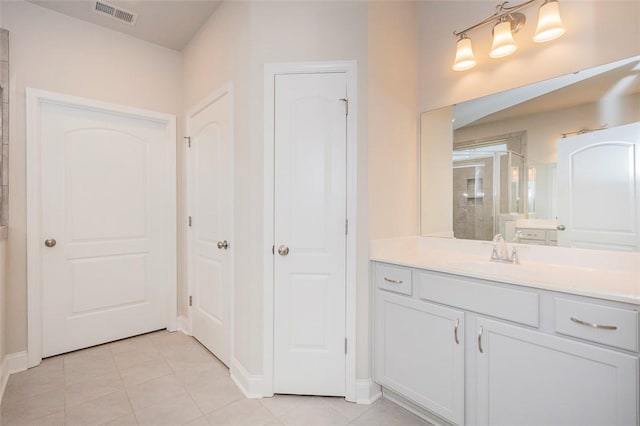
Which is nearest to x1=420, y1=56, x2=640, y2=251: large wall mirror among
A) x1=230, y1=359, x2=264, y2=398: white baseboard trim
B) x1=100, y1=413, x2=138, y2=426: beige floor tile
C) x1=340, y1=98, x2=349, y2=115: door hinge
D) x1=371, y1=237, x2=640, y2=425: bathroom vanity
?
x1=371, y1=237, x2=640, y2=425: bathroom vanity

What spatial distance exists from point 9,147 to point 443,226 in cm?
323

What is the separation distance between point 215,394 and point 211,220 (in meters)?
1.29

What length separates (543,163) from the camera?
5.72ft

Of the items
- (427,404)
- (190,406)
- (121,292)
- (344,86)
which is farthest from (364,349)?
(121,292)

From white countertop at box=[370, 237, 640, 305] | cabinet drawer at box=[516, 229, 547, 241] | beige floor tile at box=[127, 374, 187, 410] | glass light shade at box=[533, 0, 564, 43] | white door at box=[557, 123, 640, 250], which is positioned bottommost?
beige floor tile at box=[127, 374, 187, 410]

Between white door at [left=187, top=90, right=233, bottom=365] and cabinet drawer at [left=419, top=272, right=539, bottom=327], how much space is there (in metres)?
1.42

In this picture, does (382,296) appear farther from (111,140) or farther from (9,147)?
(9,147)

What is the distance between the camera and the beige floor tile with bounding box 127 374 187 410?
6.20ft

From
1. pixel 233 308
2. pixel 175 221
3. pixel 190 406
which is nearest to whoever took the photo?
pixel 190 406

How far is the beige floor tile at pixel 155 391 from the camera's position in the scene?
1.89 meters

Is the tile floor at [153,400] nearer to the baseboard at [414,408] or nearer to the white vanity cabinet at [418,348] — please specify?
the baseboard at [414,408]

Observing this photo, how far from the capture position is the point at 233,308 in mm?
2176

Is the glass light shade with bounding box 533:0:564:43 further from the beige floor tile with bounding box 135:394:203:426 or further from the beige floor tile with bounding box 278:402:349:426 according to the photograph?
the beige floor tile with bounding box 135:394:203:426

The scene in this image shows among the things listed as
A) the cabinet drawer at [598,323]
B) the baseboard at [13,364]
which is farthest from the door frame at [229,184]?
the cabinet drawer at [598,323]
